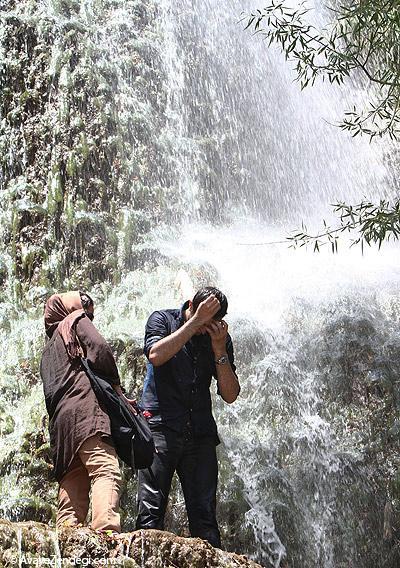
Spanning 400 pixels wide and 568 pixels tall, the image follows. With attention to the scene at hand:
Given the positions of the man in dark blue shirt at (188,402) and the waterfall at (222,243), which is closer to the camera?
the man in dark blue shirt at (188,402)

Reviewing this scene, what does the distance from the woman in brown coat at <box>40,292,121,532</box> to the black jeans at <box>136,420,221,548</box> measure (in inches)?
14.0

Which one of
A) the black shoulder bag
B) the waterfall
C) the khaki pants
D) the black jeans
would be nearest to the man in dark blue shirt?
the black jeans

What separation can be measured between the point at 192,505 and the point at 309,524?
2.28 meters

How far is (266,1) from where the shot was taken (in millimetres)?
16625

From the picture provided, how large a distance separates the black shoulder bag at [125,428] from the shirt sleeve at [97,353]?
0.04 meters

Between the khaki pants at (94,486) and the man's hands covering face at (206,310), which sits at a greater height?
the man's hands covering face at (206,310)

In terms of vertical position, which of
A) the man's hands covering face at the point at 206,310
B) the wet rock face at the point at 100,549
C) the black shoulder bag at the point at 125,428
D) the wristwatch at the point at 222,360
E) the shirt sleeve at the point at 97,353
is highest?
the man's hands covering face at the point at 206,310

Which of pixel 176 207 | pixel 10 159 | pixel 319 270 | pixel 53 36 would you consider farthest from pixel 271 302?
pixel 53 36

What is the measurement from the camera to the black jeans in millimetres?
4836

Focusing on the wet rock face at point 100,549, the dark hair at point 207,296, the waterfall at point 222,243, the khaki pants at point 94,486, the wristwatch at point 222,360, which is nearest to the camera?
the wet rock face at point 100,549

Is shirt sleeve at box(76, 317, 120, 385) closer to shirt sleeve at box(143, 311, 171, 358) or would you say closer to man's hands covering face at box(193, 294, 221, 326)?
shirt sleeve at box(143, 311, 171, 358)

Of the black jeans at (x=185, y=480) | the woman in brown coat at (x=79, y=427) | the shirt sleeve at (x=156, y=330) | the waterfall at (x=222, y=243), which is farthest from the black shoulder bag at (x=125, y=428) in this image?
the waterfall at (x=222, y=243)

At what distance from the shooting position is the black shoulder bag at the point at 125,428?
4.57 m

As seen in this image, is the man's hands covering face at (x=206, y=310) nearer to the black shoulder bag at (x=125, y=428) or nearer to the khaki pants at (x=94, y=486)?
the black shoulder bag at (x=125, y=428)
